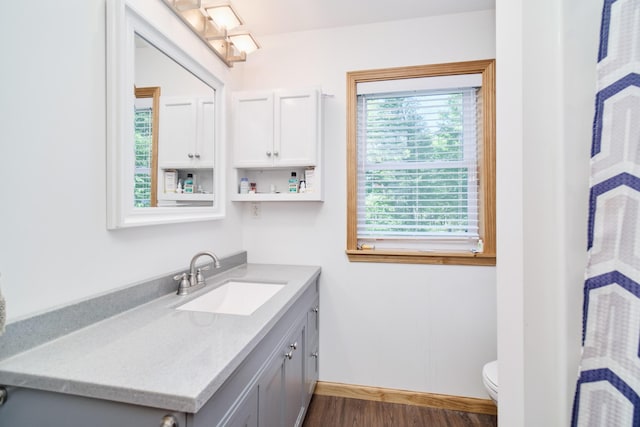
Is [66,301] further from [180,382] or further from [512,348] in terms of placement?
[512,348]

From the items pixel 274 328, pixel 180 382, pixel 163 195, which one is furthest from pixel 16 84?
pixel 274 328

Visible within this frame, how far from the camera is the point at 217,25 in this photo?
172 centimetres

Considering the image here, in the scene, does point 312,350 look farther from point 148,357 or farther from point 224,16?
point 224,16

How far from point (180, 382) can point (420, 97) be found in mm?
2154

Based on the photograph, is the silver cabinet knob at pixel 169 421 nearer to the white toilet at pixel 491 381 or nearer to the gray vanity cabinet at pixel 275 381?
the gray vanity cabinet at pixel 275 381

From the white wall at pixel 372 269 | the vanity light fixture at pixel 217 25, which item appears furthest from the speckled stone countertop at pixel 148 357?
the vanity light fixture at pixel 217 25

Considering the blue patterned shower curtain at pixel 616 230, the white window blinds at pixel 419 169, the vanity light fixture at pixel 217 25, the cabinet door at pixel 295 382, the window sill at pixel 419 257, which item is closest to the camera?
the blue patterned shower curtain at pixel 616 230

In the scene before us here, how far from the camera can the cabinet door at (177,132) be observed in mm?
1373

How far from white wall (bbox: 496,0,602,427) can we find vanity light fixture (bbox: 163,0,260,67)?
1542 mm

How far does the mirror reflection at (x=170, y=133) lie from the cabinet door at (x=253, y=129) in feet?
0.72

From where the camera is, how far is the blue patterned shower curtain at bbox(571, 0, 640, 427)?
0.41 metres

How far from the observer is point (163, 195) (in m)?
1.38

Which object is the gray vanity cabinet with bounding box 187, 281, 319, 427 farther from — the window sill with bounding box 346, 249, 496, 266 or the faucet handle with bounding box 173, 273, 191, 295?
the faucet handle with bounding box 173, 273, 191, 295

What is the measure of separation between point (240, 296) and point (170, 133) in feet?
3.18
